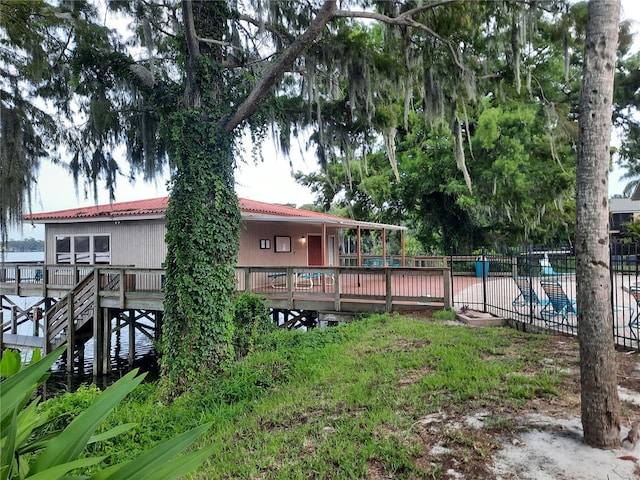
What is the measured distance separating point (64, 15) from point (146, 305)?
7.73m

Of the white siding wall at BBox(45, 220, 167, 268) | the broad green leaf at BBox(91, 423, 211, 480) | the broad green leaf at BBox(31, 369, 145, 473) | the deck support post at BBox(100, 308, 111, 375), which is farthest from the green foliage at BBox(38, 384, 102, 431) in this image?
the white siding wall at BBox(45, 220, 167, 268)

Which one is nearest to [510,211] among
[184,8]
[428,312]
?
[428,312]

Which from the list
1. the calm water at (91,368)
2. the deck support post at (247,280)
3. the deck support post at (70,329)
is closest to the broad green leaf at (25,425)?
the calm water at (91,368)

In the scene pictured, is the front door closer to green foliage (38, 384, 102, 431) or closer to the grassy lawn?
the grassy lawn

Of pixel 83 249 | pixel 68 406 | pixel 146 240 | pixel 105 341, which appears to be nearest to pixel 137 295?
pixel 105 341

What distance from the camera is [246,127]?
319 inches

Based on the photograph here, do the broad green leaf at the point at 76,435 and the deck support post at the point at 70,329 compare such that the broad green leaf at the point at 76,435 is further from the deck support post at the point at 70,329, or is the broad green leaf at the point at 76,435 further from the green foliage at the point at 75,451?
the deck support post at the point at 70,329

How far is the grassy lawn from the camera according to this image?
3.30 m

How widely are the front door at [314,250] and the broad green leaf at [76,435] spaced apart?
17.6 m

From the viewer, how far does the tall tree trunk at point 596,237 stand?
321cm

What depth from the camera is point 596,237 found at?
3.25m

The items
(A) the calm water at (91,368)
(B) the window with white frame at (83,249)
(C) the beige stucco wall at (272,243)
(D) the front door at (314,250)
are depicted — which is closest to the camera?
(A) the calm water at (91,368)

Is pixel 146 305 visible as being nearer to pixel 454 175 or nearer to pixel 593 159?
pixel 593 159

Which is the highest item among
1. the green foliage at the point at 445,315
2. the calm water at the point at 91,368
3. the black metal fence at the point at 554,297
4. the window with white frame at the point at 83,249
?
the window with white frame at the point at 83,249
